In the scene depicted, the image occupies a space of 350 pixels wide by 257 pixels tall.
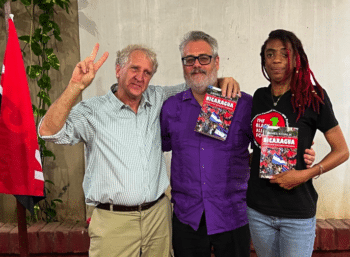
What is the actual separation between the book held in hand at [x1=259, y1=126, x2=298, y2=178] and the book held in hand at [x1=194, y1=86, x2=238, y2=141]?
29 centimetres

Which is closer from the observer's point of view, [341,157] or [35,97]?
[341,157]

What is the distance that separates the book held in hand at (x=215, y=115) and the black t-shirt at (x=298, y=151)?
18 cm

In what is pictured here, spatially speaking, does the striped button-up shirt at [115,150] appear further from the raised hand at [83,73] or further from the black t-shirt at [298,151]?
the black t-shirt at [298,151]

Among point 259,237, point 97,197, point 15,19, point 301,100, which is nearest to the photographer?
point 301,100

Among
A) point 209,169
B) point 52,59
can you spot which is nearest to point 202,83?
point 209,169

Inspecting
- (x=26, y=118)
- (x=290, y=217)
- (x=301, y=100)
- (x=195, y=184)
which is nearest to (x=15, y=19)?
(x=26, y=118)

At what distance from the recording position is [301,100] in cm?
140

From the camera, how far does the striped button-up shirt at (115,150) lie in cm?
165

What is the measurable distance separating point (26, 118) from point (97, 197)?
2.51 ft

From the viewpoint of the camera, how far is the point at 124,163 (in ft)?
5.43

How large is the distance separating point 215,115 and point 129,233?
81 centimetres

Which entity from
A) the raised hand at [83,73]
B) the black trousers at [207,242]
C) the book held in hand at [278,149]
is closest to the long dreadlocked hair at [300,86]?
the book held in hand at [278,149]

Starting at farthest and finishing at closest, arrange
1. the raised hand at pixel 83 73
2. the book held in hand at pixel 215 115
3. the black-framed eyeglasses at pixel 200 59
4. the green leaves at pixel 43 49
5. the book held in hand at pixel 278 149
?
1. the green leaves at pixel 43 49
2. the black-framed eyeglasses at pixel 200 59
3. the book held in hand at pixel 215 115
4. the raised hand at pixel 83 73
5. the book held in hand at pixel 278 149

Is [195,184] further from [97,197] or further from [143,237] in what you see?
[97,197]
